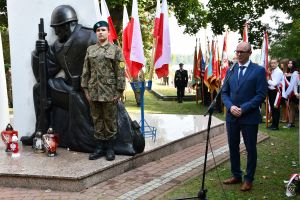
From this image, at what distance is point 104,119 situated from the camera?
261 inches

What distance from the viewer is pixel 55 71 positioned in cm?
758

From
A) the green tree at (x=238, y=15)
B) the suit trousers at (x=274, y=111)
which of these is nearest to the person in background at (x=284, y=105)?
the suit trousers at (x=274, y=111)

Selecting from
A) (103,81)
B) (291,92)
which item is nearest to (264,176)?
(103,81)

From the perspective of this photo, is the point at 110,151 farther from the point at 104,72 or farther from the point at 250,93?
the point at 250,93

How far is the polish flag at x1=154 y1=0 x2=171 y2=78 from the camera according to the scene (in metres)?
8.39

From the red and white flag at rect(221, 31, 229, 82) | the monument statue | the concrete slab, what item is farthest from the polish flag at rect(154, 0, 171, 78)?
the red and white flag at rect(221, 31, 229, 82)

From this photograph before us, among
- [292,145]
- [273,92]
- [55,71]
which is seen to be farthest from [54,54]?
[273,92]

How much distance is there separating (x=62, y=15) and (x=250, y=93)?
3.37 meters

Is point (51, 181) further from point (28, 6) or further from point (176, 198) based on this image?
point (28, 6)

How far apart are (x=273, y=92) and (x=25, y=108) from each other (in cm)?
668

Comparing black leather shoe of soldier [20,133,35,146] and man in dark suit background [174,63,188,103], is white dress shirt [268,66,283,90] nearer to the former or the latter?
black leather shoe of soldier [20,133,35,146]

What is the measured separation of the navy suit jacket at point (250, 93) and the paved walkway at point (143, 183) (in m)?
1.42

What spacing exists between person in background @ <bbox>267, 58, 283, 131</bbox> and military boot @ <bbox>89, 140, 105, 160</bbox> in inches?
236

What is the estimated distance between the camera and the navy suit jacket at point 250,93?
18.7ft
